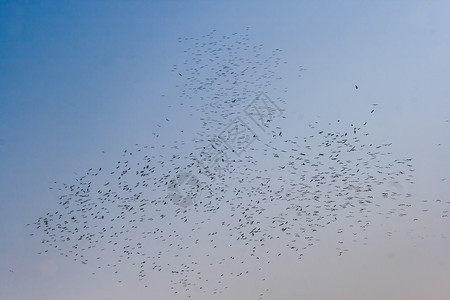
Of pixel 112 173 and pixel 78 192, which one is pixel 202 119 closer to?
pixel 112 173

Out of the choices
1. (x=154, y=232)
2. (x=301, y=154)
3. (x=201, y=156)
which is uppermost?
(x=201, y=156)

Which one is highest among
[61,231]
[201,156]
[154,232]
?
[61,231]

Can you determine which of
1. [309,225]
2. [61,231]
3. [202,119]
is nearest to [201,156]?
[202,119]

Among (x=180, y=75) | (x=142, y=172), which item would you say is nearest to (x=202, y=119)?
(x=180, y=75)

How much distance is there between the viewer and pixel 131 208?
62.4 feet

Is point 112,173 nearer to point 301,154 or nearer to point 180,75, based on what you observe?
point 180,75

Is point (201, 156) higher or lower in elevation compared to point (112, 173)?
lower

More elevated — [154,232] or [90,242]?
[90,242]

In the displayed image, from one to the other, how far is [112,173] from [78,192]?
5.53ft

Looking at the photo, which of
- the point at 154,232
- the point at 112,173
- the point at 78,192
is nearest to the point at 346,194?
the point at 154,232

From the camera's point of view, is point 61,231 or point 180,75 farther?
point 61,231

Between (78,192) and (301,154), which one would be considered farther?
(78,192)

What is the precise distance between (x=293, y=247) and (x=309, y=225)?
104 cm

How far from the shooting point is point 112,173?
19.2 m
